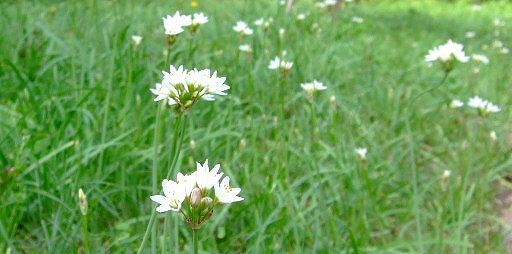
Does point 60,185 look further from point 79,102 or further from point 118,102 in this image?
point 118,102

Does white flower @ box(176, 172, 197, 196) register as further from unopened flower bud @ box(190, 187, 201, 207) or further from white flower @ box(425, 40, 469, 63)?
white flower @ box(425, 40, 469, 63)

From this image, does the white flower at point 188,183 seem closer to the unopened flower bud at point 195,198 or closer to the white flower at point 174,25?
the unopened flower bud at point 195,198

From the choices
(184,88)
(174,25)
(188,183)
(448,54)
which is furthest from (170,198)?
(448,54)

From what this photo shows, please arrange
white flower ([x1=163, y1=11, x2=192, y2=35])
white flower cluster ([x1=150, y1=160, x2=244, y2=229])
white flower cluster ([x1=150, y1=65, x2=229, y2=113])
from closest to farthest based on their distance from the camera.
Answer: white flower cluster ([x1=150, y1=160, x2=244, y2=229]) → white flower cluster ([x1=150, y1=65, x2=229, y2=113]) → white flower ([x1=163, y1=11, x2=192, y2=35])

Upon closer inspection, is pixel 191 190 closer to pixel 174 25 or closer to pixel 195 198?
pixel 195 198

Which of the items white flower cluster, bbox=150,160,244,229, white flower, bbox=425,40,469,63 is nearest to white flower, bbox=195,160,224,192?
white flower cluster, bbox=150,160,244,229
